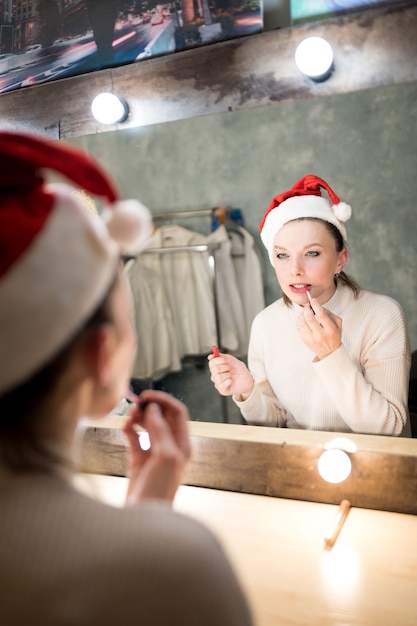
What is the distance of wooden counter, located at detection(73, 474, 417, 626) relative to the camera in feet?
2.56

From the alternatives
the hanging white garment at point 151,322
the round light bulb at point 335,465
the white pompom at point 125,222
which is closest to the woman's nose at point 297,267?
the round light bulb at point 335,465

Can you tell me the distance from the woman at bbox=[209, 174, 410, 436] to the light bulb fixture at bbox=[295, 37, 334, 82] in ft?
0.70

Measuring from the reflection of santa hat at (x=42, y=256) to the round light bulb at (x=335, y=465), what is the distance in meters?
0.73

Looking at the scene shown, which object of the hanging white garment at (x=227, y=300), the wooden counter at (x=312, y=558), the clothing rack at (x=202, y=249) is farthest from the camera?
the clothing rack at (x=202, y=249)

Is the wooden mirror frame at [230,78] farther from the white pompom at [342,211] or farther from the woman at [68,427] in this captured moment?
the woman at [68,427]

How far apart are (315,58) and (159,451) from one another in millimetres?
878

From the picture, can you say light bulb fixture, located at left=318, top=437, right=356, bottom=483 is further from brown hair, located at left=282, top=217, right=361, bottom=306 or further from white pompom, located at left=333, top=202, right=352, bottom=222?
white pompom, located at left=333, top=202, right=352, bottom=222

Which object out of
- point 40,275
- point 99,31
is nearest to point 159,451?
point 40,275

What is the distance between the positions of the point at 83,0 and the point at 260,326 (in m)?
0.92

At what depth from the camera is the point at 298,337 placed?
121 cm

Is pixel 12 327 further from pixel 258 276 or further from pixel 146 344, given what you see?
pixel 146 344

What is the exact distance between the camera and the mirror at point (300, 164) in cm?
123

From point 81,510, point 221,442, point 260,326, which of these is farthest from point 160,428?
point 260,326

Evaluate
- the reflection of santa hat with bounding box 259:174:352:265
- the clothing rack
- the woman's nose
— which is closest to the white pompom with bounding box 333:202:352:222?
the reflection of santa hat with bounding box 259:174:352:265
